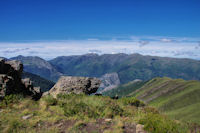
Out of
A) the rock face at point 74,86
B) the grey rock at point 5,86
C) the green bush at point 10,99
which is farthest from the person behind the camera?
the rock face at point 74,86

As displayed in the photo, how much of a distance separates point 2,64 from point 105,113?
467 inches

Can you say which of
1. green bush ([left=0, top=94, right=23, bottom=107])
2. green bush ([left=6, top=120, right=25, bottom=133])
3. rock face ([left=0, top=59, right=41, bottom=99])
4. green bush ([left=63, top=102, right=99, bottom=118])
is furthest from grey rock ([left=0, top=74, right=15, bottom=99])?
green bush ([left=63, top=102, right=99, bottom=118])

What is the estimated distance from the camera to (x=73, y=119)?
1088 cm

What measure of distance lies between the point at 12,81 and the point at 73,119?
8.12 metres

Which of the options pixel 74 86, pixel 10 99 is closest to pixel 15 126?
pixel 10 99

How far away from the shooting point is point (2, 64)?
55.3ft

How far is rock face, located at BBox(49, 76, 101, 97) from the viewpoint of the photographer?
68.7 ft

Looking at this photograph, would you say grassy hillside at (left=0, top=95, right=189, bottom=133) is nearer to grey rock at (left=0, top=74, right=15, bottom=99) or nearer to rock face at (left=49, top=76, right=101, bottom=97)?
grey rock at (left=0, top=74, right=15, bottom=99)

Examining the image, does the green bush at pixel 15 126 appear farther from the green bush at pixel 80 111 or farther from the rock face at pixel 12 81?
the rock face at pixel 12 81

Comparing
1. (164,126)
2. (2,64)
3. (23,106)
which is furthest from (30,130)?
(2,64)

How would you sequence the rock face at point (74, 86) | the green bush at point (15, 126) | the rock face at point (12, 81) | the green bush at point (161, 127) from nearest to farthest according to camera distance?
the green bush at point (161, 127) → the green bush at point (15, 126) → the rock face at point (12, 81) → the rock face at point (74, 86)

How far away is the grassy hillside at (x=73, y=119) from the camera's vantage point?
9031 millimetres

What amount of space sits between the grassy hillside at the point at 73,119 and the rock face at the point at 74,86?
627 cm

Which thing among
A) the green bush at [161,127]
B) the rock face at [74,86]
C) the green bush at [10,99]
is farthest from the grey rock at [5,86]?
the green bush at [161,127]
